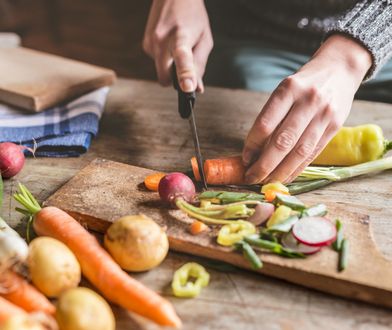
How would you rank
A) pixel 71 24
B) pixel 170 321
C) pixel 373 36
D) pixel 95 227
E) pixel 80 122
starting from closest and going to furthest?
pixel 170 321, pixel 95 227, pixel 373 36, pixel 80 122, pixel 71 24

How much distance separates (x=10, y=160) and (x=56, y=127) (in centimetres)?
29

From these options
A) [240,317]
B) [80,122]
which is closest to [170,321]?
[240,317]

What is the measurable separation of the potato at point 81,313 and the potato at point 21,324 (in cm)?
5

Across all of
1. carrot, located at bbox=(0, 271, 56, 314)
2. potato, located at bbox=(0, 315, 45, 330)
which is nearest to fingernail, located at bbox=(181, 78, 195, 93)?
carrot, located at bbox=(0, 271, 56, 314)

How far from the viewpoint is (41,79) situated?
194cm

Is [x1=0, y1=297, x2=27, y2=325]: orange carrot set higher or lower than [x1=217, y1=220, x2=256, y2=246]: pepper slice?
lower

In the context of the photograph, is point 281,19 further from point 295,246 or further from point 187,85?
point 295,246

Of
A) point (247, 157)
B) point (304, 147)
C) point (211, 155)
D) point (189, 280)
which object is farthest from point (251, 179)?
point (189, 280)

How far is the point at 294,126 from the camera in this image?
137 centimetres

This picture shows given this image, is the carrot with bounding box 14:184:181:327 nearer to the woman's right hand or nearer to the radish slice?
the radish slice

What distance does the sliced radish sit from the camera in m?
1.16

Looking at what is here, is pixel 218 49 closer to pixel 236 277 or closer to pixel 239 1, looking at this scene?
pixel 239 1

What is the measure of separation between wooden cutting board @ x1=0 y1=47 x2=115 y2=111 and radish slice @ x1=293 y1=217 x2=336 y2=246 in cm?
106

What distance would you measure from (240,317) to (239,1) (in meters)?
1.61
